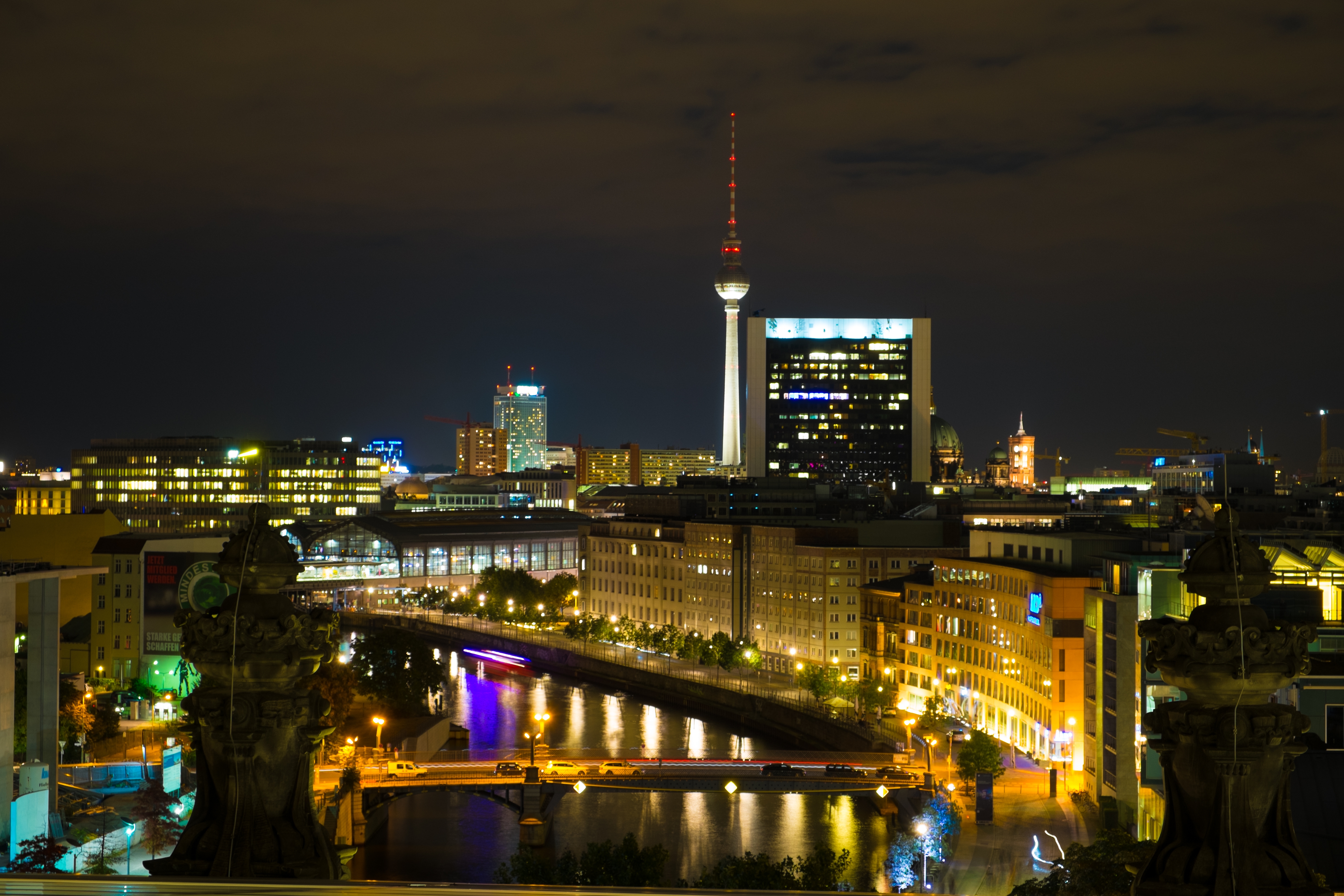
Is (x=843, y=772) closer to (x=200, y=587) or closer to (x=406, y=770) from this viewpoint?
(x=406, y=770)

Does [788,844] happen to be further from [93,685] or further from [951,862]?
[93,685]

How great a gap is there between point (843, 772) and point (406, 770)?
11.5 meters

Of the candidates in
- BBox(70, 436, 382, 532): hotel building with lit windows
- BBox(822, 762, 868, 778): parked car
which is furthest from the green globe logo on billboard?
BBox(70, 436, 382, 532): hotel building with lit windows

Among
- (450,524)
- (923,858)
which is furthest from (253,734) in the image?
(450,524)

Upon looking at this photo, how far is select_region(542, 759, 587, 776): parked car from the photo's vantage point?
122 ft

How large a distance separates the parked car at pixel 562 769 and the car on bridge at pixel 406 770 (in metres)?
3.12

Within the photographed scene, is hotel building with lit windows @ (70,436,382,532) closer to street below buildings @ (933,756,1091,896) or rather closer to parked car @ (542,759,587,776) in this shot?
parked car @ (542,759,587,776)

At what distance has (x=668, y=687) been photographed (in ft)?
192

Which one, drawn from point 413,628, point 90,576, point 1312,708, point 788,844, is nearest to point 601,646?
point 413,628

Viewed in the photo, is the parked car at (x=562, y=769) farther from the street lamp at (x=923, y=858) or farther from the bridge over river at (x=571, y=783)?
the street lamp at (x=923, y=858)

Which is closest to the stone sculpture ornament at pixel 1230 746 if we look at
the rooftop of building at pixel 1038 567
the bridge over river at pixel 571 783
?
Answer: the bridge over river at pixel 571 783

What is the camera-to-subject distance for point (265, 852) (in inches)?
215

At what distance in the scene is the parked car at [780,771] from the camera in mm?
37250

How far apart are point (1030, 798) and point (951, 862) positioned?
20.2 feet
